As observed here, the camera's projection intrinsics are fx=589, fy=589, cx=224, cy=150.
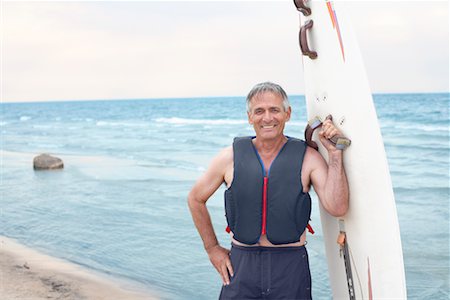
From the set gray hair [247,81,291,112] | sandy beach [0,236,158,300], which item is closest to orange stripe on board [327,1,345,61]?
gray hair [247,81,291,112]

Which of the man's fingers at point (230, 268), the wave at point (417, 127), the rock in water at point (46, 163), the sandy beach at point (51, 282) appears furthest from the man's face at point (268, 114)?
the wave at point (417, 127)

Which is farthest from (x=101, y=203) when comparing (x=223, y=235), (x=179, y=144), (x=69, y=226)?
(x=179, y=144)

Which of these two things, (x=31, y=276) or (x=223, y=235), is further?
(x=223, y=235)


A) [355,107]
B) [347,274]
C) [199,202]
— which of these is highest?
[355,107]

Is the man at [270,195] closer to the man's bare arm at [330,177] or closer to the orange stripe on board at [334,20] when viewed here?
the man's bare arm at [330,177]

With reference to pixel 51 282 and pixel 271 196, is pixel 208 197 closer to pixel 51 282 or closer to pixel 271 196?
pixel 271 196

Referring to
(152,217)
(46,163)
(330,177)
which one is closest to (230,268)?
(330,177)

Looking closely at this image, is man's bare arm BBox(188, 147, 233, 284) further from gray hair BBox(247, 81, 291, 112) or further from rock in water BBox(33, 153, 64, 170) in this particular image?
rock in water BBox(33, 153, 64, 170)

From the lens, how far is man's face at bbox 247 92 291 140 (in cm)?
268

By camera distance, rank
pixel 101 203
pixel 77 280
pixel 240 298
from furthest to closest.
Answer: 1. pixel 101 203
2. pixel 77 280
3. pixel 240 298

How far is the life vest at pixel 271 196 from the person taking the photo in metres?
2.69

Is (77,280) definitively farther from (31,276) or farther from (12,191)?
(12,191)

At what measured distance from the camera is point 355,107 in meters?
2.55

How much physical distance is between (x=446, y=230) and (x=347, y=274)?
17.0 ft
